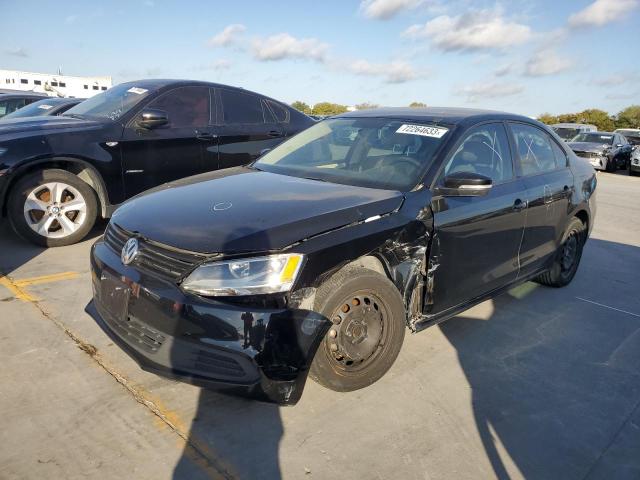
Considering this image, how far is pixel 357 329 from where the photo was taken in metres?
2.78

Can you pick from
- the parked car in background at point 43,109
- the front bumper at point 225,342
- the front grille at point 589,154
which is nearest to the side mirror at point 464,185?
the front bumper at point 225,342

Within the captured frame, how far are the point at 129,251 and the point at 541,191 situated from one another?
308cm

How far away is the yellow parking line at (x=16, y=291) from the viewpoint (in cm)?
390

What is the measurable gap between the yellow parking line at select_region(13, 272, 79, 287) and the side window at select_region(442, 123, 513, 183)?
3.26 metres

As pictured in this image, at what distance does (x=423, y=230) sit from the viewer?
3.01 metres

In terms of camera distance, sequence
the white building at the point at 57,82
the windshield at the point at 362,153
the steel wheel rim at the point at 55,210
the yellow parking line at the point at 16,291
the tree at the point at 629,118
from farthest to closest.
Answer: the white building at the point at 57,82
the tree at the point at 629,118
the steel wheel rim at the point at 55,210
the yellow parking line at the point at 16,291
the windshield at the point at 362,153

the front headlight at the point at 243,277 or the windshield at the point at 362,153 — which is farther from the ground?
the windshield at the point at 362,153

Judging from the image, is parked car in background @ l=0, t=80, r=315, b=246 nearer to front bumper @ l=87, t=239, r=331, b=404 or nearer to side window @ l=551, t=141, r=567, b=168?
front bumper @ l=87, t=239, r=331, b=404

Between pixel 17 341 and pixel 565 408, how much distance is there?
10.9 feet

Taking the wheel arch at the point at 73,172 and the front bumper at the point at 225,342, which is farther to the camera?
the wheel arch at the point at 73,172

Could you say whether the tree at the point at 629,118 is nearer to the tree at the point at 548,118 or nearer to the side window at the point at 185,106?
the tree at the point at 548,118

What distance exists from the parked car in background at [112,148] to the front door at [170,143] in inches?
0.4

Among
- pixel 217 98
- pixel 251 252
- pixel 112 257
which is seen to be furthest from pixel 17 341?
pixel 217 98

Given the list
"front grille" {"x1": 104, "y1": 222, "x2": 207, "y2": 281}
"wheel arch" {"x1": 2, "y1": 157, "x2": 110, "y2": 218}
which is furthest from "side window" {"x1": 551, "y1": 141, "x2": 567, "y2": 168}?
"wheel arch" {"x1": 2, "y1": 157, "x2": 110, "y2": 218}
